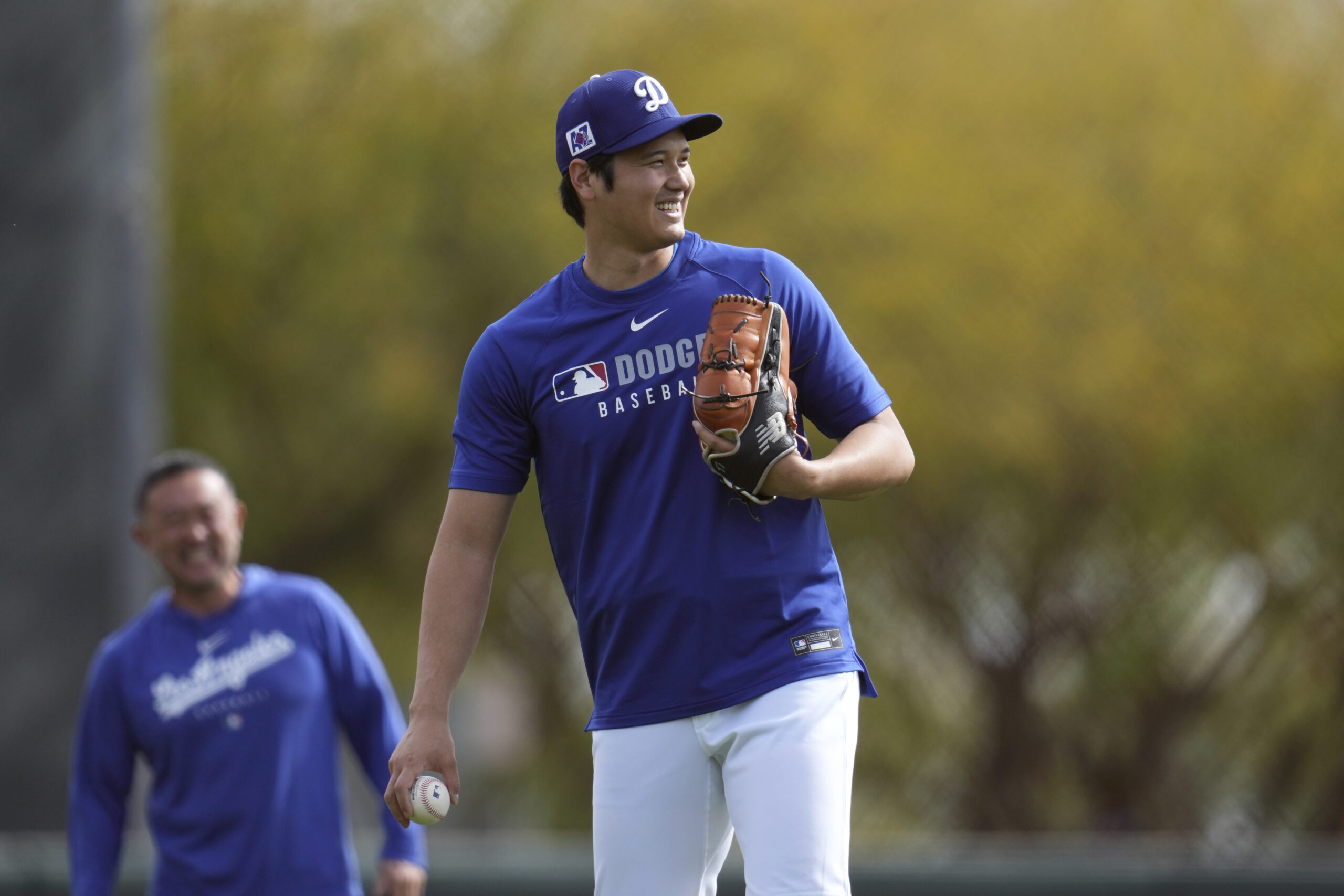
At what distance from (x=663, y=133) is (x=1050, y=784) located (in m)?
7.96

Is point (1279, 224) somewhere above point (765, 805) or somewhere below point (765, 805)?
above

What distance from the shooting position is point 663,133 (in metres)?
3.06

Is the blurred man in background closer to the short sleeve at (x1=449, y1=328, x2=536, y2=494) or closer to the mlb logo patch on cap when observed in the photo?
Answer: the short sleeve at (x1=449, y1=328, x2=536, y2=494)

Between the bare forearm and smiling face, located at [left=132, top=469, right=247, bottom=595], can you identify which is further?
smiling face, located at [left=132, top=469, right=247, bottom=595]

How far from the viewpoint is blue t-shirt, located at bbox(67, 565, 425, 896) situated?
462cm

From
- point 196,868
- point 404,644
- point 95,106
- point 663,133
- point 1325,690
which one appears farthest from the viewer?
point 404,644

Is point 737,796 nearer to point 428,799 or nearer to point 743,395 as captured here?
point 428,799

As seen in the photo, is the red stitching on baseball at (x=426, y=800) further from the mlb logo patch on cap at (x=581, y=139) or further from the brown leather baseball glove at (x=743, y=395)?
the mlb logo patch on cap at (x=581, y=139)

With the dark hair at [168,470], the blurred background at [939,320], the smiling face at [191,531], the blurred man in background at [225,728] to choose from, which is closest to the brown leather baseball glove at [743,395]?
the blurred man in background at [225,728]

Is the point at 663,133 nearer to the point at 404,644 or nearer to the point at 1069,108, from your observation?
the point at 1069,108

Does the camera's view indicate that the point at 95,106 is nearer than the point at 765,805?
No

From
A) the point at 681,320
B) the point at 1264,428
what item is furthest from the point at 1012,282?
the point at 681,320

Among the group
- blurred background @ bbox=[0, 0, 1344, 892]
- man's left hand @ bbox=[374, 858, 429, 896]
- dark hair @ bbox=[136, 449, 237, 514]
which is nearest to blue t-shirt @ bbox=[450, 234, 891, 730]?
man's left hand @ bbox=[374, 858, 429, 896]

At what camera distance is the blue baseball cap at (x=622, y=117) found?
3062 mm
